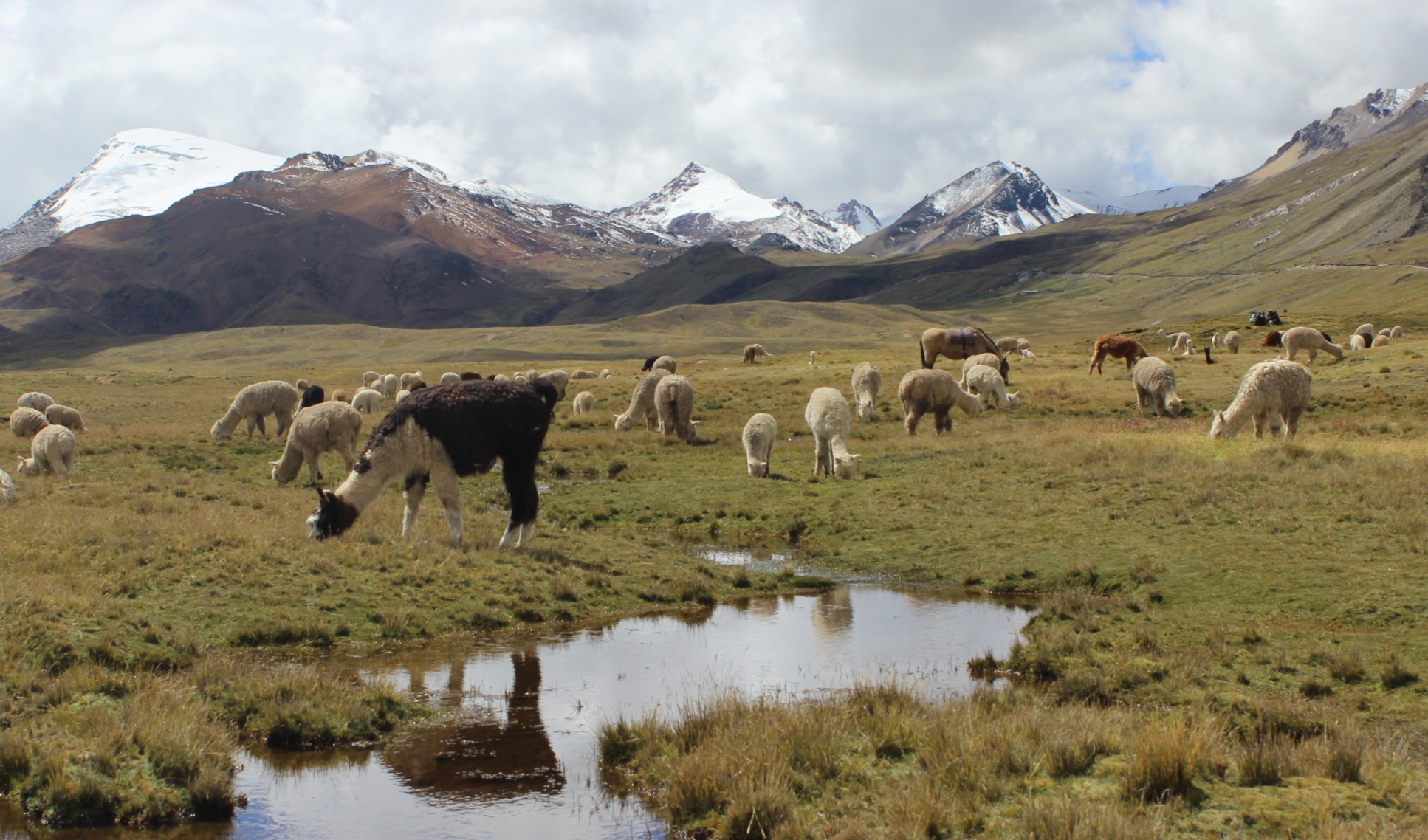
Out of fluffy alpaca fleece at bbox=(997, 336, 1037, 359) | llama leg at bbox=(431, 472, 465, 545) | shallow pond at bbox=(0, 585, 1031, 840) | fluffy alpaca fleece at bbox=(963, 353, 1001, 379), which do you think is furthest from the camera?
fluffy alpaca fleece at bbox=(997, 336, 1037, 359)

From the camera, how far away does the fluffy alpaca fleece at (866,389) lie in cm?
3484

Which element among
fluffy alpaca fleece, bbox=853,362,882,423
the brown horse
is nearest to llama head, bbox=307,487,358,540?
fluffy alpaca fleece, bbox=853,362,882,423

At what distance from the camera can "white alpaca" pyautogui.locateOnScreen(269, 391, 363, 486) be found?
23.8m

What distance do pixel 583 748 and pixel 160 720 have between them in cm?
344

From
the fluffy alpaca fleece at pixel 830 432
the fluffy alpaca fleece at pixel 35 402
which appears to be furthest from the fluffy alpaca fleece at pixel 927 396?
the fluffy alpaca fleece at pixel 35 402

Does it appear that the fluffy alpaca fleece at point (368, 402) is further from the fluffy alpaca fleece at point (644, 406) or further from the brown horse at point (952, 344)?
the brown horse at point (952, 344)

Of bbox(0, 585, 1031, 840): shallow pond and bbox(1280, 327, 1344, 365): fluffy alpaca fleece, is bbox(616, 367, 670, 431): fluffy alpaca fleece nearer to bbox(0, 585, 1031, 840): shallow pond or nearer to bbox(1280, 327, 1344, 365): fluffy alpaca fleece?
bbox(0, 585, 1031, 840): shallow pond

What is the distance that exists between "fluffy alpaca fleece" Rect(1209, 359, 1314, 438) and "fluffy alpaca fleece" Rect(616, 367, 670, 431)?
17.2 m

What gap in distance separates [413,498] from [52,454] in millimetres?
13224

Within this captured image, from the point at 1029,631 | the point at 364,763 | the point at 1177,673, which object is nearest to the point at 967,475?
the point at 1029,631

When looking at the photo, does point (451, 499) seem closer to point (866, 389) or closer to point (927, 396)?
point (927, 396)

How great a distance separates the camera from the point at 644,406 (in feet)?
115

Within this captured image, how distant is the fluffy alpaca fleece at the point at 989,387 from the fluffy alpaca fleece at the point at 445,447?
934 inches

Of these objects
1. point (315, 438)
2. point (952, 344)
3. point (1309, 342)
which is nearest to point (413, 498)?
Answer: point (315, 438)
